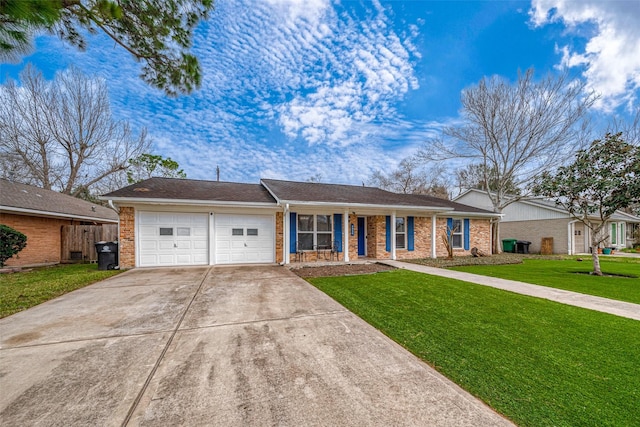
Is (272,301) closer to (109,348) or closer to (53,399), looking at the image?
(109,348)

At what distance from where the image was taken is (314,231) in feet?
34.6

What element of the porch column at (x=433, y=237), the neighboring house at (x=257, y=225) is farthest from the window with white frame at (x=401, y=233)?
the porch column at (x=433, y=237)

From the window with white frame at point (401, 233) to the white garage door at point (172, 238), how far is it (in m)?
8.03

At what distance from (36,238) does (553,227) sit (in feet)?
90.6

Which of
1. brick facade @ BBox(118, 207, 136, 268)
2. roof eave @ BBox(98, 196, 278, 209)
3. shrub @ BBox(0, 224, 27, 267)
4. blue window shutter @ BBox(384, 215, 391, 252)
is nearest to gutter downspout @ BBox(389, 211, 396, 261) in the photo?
blue window shutter @ BBox(384, 215, 391, 252)

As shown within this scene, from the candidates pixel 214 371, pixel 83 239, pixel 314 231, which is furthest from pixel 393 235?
pixel 83 239

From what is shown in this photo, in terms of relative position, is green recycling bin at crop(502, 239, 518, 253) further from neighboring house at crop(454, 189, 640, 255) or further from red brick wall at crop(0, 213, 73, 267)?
red brick wall at crop(0, 213, 73, 267)

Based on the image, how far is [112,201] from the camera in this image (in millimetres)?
8227

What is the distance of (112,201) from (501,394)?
405 inches

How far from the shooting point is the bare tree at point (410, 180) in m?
27.1

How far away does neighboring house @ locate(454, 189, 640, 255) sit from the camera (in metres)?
16.8

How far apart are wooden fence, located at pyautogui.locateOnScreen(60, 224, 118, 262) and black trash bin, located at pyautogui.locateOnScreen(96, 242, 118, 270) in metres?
3.35

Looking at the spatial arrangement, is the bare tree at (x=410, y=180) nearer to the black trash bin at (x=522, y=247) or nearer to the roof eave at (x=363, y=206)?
the black trash bin at (x=522, y=247)

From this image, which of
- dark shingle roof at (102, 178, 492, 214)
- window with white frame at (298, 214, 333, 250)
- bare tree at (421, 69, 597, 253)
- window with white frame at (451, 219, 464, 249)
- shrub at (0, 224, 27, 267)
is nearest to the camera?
shrub at (0, 224, 27, 267)
